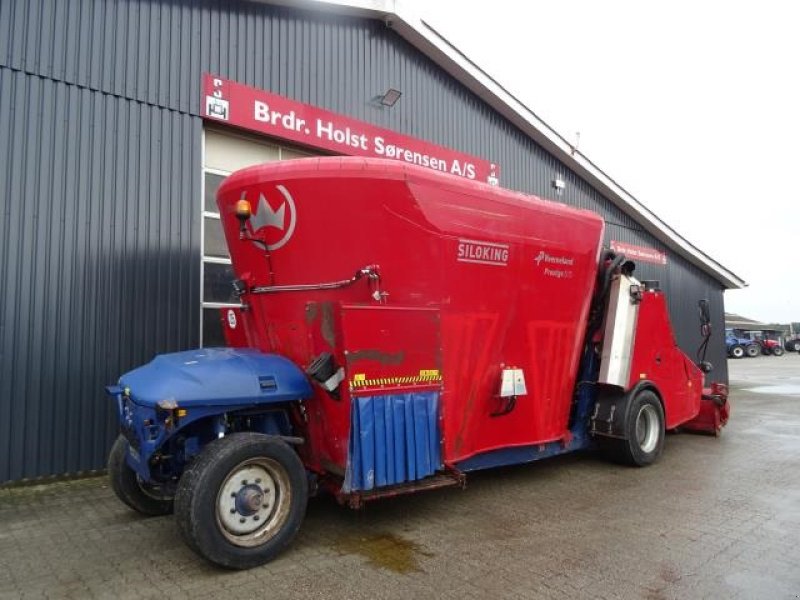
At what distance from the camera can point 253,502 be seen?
402 centimetres

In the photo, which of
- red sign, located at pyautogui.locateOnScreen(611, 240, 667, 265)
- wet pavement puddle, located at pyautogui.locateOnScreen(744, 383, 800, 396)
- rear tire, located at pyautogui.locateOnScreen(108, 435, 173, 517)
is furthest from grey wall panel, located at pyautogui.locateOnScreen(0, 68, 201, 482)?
wet pavement puddle, located at pyautogui.locateOnScreen(744, 383, 800, 396)

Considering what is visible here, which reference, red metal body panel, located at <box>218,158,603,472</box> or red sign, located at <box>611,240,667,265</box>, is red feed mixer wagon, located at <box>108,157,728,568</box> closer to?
red metal body panel, located at <box>218,158,603,472</box>

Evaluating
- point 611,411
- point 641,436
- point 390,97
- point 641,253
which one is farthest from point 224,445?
point 641,253

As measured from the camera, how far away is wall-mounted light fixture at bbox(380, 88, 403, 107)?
372 inches

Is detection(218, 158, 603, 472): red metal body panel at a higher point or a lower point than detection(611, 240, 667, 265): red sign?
lower

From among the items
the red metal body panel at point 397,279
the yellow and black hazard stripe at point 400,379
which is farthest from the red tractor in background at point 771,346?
the yellow and black hazard stripe at point 400,379

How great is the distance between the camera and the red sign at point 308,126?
25.0 ft

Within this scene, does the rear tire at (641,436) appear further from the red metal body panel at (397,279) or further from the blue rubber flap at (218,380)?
the blue rubber flap at (218,380)

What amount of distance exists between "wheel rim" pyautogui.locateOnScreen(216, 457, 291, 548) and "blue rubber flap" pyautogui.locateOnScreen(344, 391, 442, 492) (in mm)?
492

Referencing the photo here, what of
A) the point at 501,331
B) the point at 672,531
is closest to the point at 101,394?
the point at 501,331

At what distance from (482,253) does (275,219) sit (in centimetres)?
180

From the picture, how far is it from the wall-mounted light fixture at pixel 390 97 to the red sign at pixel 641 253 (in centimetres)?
772

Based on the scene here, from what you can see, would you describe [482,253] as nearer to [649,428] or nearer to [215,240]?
[649,428]

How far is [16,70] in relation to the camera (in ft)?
20.0
